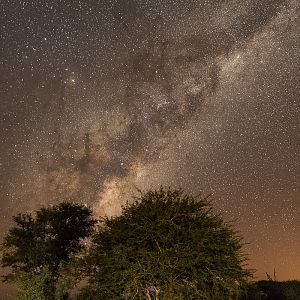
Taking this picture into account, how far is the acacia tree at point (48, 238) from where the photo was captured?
1988 inches

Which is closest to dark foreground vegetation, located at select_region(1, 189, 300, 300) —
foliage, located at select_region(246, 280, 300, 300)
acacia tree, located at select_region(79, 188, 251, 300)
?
acacia tree, located at select_region(79, 188, 251, 300)

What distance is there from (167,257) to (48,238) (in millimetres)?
26712

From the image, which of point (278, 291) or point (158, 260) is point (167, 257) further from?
point (278, 291)

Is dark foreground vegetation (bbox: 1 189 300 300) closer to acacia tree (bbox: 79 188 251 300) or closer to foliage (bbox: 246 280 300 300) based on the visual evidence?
acacia tree (bbox: 79 188 251 300)

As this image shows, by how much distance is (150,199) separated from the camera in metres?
32.5

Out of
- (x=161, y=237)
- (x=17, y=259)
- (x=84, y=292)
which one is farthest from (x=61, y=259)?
(x=161, y=237)

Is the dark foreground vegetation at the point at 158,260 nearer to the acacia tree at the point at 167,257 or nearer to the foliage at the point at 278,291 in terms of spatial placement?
the acacia tree at the point at 167,257

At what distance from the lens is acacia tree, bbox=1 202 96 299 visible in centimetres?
5050

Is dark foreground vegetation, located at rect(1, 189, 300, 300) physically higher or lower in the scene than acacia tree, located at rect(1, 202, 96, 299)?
lower

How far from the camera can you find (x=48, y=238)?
171 ft


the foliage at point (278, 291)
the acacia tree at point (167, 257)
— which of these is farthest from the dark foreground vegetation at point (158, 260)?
the foliage at point (278, 291)

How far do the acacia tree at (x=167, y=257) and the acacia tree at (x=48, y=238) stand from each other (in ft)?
62.2

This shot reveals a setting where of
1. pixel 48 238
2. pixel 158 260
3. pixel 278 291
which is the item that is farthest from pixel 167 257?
pixel 48 238

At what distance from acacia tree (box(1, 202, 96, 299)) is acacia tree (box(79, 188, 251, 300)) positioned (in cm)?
1895
